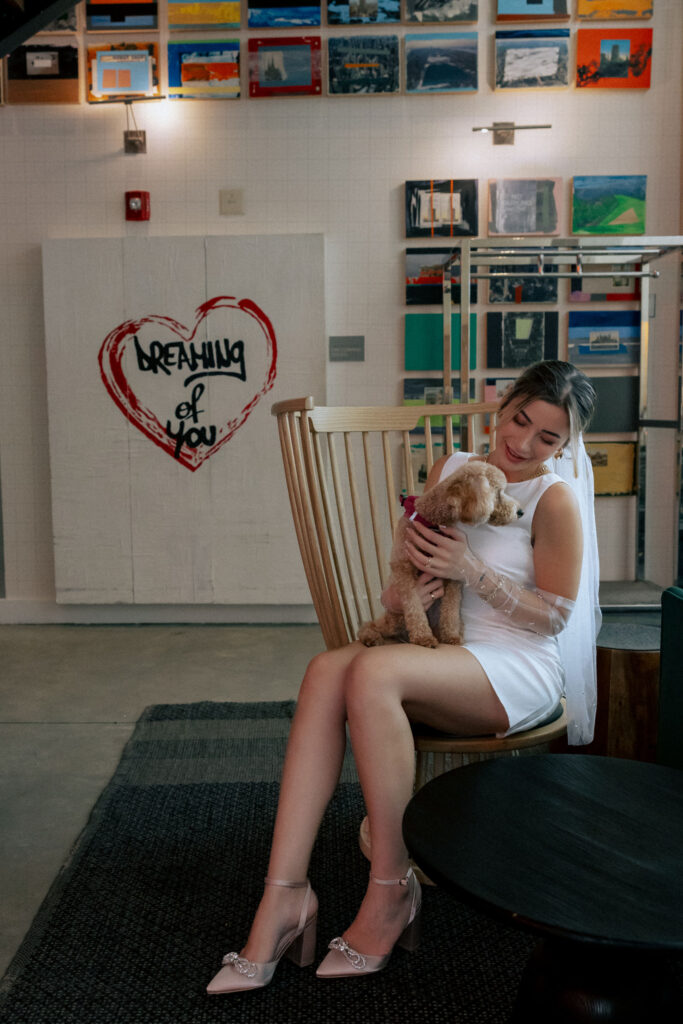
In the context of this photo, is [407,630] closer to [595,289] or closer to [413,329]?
[413,329]

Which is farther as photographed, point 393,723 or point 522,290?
point 522,290

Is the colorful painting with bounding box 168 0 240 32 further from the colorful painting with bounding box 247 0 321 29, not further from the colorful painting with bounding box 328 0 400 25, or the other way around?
the colorful painting with bounding box 328 0 400 25

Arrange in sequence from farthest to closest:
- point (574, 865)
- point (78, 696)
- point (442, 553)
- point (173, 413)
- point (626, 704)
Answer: point (173, 413), point (78, 696), point (626, 704), point (442, 553), point (574, 865)

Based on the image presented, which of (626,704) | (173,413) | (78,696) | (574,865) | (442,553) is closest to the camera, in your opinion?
(574,865)

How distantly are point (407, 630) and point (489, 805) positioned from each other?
0.48 meters

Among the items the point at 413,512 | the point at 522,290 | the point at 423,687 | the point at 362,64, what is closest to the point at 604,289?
the point at 522,290

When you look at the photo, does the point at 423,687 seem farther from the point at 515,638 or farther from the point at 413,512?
the point at 413,512

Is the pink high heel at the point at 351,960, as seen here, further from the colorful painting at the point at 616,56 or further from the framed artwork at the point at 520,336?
the colorful painting at the point at 616,56

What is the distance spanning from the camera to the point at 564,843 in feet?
3.34

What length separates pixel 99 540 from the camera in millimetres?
3869

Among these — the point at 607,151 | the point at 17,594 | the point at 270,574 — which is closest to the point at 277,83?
the point at 607,151

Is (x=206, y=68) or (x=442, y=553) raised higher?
(x=206, y=68)

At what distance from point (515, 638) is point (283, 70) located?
3168 millimetres

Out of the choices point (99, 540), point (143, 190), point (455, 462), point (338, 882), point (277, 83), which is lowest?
point (338, 882)
